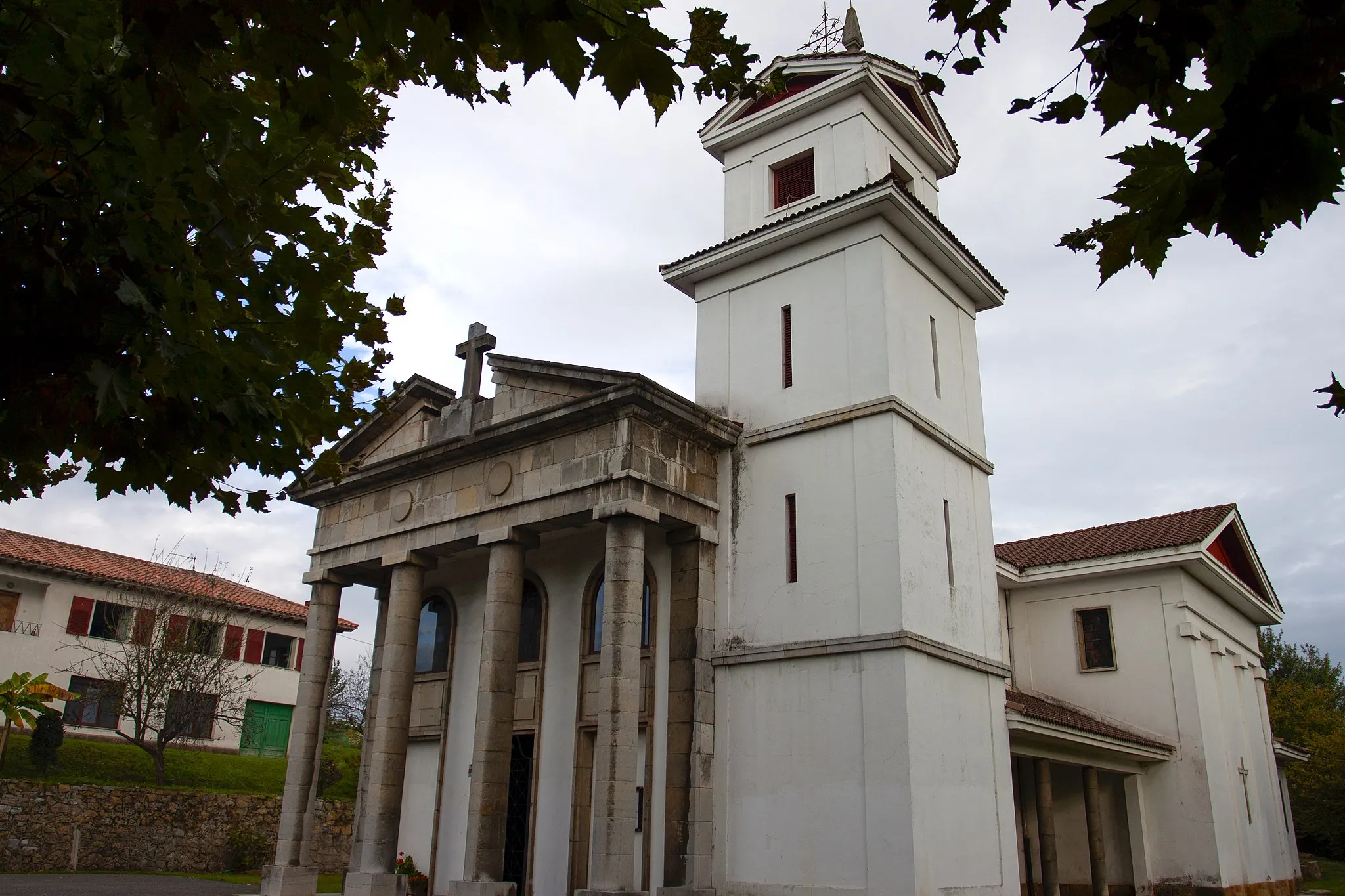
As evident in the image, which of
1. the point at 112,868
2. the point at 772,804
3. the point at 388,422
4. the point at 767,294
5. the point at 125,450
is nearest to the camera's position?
the point at 125,450

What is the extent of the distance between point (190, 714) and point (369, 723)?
15.6m

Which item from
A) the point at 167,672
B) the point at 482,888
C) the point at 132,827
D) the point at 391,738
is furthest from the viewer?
the point at 167,672

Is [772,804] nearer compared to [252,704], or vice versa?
[772,804]

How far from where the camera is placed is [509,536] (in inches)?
679

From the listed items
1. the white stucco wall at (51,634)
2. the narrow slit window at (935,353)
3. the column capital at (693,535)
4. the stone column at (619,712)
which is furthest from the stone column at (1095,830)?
the white stucco wall at (51,634)

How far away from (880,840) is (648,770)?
402 centimetres

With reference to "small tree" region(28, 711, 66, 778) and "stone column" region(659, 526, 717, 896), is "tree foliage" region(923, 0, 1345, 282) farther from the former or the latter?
"small tree" region(28, 711, 66, 778)

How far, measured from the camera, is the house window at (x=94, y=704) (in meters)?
33.6

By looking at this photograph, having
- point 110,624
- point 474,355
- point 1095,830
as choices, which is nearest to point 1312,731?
point 1095,830

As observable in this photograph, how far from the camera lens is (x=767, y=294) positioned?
61.2 ft

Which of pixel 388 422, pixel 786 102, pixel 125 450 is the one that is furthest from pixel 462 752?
pixel 125 450

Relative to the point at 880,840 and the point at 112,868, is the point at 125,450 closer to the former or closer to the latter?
the point at 880,840

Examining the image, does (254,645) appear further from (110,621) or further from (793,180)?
(793,180)

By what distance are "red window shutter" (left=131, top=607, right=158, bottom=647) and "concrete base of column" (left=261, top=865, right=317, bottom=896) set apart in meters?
17.6
